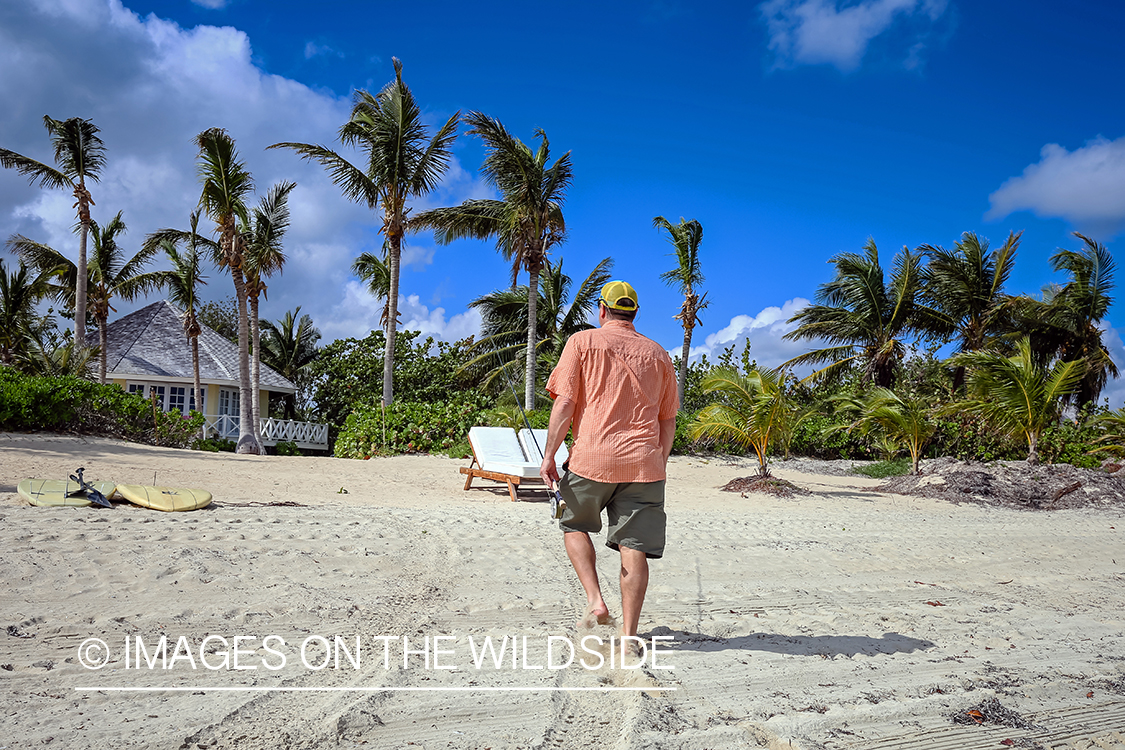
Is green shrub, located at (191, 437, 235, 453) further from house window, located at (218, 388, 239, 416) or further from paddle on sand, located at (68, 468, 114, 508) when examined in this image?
paddle on sand, located at (68, 468, 114, 508)

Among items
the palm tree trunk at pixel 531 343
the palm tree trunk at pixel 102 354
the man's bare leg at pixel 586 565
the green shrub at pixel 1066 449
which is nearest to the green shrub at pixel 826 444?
the green shrub at pixel 1066 449

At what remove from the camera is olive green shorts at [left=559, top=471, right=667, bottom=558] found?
3.07 m

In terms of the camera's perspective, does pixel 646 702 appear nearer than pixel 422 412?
Yes

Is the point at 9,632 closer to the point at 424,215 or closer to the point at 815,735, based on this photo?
the point at 815,735

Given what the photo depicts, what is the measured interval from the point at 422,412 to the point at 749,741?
1534 cm

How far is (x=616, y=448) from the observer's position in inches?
121

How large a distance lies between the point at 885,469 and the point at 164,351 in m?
23.8

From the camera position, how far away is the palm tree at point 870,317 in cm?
2175

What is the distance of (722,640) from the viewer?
139 inches

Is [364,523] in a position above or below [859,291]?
below

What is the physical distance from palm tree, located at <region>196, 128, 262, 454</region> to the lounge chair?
31.6 feet

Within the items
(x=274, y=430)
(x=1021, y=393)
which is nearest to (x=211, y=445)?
(x=274, y=430)

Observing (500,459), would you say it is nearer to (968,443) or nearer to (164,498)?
(164,498)

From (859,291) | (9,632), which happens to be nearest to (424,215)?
(859,291)
